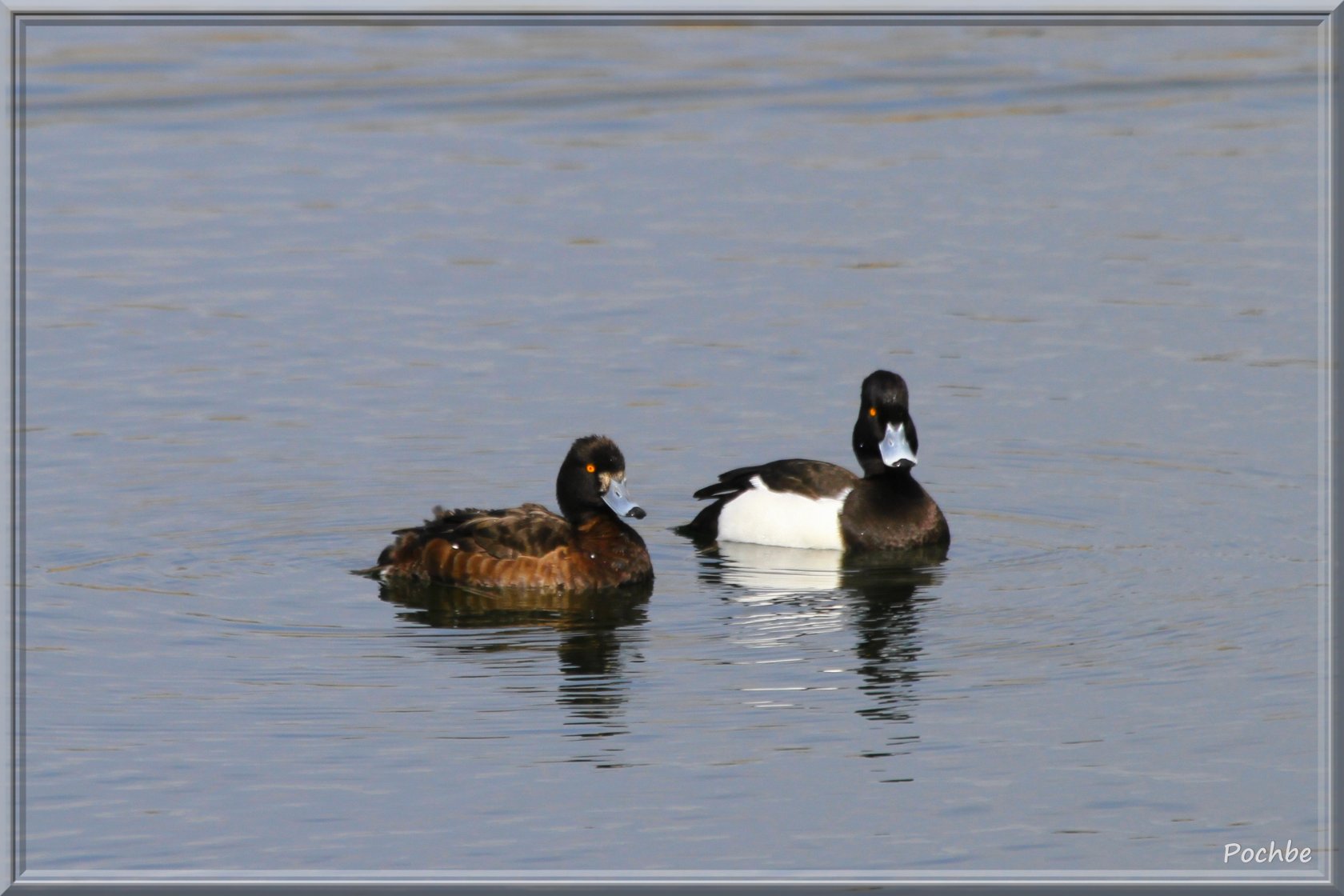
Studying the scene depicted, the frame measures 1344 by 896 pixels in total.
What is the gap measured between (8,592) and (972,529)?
6.15 m

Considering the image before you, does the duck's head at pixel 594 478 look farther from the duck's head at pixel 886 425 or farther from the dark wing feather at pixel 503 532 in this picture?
the duck's head at pixel 886 425

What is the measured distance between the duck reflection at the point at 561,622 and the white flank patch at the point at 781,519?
1392 mm

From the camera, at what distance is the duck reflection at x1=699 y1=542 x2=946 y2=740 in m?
10.2

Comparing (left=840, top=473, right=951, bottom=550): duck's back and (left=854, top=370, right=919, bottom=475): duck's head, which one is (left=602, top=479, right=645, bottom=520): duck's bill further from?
(left=854, top=370, right=919, bottom=475): duck's head

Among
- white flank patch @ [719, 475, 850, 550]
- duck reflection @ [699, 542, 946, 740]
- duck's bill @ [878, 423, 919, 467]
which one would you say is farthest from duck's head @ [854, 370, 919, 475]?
duck reflection @ [699, 542, 946, 740]

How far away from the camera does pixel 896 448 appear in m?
13.3

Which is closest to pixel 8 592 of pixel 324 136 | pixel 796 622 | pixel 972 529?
pixel 796 622

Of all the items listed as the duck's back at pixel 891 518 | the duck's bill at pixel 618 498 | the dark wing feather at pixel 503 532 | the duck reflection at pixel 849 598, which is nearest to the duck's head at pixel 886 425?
the duck's back at pixel 891 518

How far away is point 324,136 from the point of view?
2266 cm

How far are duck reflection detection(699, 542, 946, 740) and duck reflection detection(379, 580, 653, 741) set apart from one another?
67cm

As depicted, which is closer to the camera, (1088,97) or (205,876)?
(205,876)

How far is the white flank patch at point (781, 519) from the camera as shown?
42.9ft

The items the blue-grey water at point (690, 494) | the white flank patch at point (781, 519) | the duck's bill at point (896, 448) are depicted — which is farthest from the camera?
the duck's bill at point (896, 448)

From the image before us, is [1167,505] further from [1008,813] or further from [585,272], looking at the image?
[585,272]
